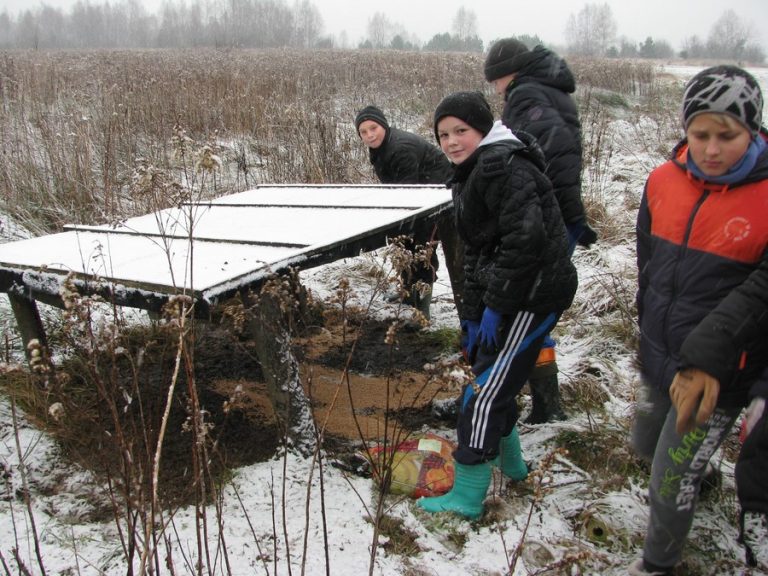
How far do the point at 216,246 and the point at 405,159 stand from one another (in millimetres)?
2008

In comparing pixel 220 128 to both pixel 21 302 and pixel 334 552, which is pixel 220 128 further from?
pixel 334 552

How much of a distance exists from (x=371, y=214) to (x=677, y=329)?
1731 millimetres

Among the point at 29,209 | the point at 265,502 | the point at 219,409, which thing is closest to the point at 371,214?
the point at 219,409

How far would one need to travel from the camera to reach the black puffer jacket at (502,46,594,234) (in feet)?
8.84

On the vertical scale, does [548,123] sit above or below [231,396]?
above

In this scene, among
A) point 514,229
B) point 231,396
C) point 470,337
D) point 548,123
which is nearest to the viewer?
point 514,229

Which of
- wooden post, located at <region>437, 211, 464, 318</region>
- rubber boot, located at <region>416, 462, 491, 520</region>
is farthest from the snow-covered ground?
wooden post, located at <region>437, 211, 464, 318</region>

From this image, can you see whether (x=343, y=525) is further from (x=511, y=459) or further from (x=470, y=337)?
(x=470, y=337)

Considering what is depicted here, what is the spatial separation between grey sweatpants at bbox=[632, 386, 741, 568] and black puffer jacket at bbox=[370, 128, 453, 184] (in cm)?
278

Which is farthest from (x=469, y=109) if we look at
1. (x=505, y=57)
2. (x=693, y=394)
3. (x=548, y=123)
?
(x=693, y=394)

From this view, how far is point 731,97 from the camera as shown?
4.62ft

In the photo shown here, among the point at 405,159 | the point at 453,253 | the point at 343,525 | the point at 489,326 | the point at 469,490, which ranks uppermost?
the point at 405,159

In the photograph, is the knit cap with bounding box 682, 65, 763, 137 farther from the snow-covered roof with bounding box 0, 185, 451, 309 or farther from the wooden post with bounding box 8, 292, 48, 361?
the wooden post with bounding box 8, 292, 48, 361

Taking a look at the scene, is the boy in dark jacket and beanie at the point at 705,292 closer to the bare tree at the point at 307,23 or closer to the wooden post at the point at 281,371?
the wooden post at the point at 281,371
